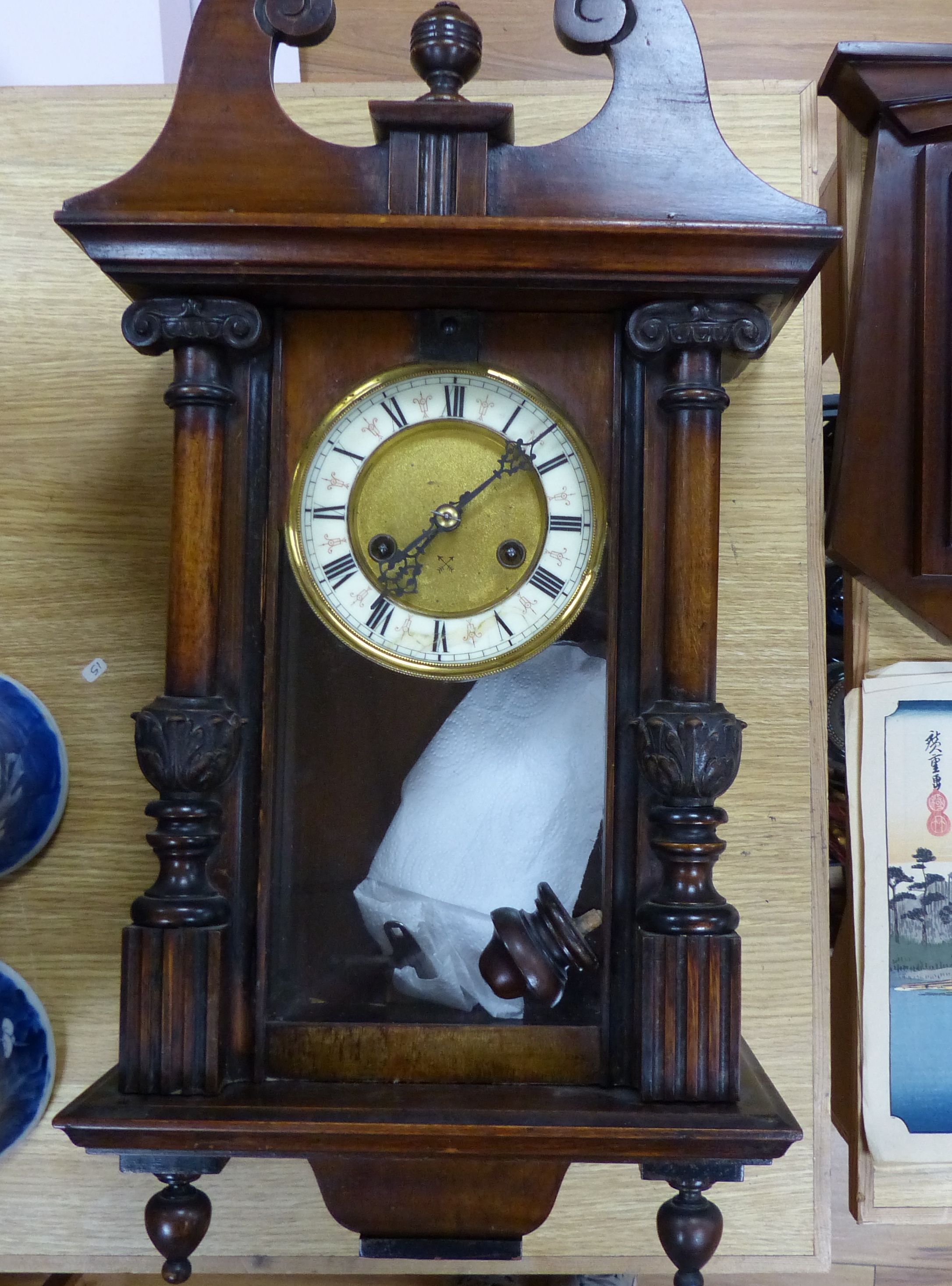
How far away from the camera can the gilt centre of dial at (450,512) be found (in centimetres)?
75

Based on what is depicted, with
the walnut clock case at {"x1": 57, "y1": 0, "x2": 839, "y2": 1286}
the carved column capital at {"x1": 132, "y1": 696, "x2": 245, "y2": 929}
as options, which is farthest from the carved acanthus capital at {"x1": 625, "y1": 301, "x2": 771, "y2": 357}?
the carved column capital at {"x1": 132, "y1": 696, "x2": 245, "y2": 929}

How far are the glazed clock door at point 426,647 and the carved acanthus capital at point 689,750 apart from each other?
0.05 meters

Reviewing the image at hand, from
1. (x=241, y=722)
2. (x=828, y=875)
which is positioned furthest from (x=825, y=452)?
(x=241, y=722)

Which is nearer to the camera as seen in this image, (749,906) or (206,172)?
(206,172)

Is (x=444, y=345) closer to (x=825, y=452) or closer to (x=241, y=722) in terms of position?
(x=241, y=722)

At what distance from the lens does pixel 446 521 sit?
751 mm

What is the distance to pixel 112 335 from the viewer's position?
1015 millimetres

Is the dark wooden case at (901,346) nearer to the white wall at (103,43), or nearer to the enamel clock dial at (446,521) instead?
the enamel clock dial at (446,521)

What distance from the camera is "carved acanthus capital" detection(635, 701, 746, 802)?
70 centimetres

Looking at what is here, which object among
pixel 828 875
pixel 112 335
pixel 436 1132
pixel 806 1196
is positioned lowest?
pixel 806 1196

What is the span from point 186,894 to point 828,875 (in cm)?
60

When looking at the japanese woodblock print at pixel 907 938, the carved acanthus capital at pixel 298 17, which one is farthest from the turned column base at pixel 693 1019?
the carved acanthus capital at pixel 298 17

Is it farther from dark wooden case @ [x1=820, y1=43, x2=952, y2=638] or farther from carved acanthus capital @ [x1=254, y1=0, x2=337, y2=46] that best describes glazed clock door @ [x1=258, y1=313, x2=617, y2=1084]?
dark wooden case @ [x1=820, y1=43, x2=952, y2=638]

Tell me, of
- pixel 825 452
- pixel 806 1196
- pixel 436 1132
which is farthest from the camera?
pixel 825 452
